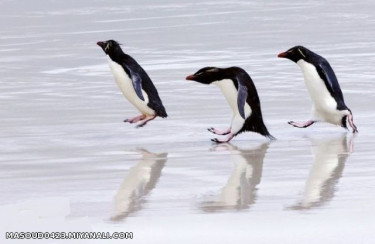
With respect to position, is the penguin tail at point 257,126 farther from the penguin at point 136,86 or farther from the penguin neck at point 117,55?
the penguin neck at point 117,55

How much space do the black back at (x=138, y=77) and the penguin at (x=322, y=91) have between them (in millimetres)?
1050

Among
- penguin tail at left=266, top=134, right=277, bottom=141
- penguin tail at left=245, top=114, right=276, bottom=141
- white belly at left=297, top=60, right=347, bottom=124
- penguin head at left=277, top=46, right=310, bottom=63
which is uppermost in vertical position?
penguin head at left=277, top=46, right=310, bottom=63

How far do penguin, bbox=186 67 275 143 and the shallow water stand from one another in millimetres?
110

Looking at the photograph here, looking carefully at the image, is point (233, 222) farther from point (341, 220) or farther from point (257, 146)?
point (257, 146)

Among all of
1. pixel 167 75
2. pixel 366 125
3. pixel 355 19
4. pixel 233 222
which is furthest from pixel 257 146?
pixel 355 19

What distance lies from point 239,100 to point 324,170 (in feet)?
5.14

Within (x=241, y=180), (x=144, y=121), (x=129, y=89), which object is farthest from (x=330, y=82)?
(x=241, y=180)

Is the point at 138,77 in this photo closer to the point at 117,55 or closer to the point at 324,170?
the point at 117,55

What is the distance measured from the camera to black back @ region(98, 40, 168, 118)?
1017 cm

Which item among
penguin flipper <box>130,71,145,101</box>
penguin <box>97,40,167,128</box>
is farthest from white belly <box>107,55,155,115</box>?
penguin flipper <box>130,71,145,101</box>

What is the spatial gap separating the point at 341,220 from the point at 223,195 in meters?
0.95

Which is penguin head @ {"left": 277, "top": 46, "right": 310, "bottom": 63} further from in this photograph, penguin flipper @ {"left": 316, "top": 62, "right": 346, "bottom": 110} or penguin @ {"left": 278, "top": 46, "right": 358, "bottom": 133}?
penguin flipper @ {"left": 316, "top": 62, "right": 346, "bottom": 110}

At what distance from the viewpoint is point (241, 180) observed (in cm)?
750

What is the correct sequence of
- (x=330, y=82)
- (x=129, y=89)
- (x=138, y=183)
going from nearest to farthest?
(x=138, y=183) < (x=330, y=82) < (x=129, y=89)
